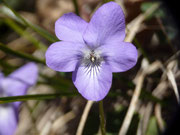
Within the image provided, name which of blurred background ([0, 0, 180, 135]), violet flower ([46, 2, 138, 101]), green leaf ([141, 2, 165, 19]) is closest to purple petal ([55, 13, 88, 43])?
violet flower ([46, 2, 138, 101])

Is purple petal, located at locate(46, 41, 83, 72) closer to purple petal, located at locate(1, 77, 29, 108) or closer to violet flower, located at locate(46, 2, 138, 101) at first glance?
violet flower, located at locate(46, 2, 138, 101)

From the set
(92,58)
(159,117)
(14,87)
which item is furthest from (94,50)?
(14,87)

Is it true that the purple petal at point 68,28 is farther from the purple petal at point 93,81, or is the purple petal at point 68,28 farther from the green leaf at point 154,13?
the green leaf at point 154,13

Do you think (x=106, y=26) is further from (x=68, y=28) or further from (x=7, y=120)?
(x=7, y=120)

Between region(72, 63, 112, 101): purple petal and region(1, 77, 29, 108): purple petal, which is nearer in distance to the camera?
region(72, 63, 112, 101): purple petal

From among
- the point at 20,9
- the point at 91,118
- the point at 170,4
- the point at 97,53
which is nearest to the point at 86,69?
the point at 97,53

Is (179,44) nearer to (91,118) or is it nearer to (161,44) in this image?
(161,44)
